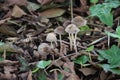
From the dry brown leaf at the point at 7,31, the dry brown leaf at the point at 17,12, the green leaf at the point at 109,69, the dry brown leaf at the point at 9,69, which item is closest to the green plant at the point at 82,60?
the green leaf at the point at 109,69

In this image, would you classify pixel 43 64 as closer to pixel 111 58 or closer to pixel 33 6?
pixel 111 58

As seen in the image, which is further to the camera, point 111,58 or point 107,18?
point 107,18

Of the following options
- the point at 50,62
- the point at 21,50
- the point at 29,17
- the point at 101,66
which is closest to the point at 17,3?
the point at 29,17

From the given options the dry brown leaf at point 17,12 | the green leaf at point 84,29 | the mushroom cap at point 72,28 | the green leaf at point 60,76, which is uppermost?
the dry brown leaf at point 17,12

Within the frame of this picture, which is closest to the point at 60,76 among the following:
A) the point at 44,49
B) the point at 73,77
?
the point at 73,77

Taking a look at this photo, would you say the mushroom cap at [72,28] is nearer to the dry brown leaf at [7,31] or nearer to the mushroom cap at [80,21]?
the mushroom cap at [80,21]

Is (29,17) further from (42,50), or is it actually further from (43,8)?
(42,50)
